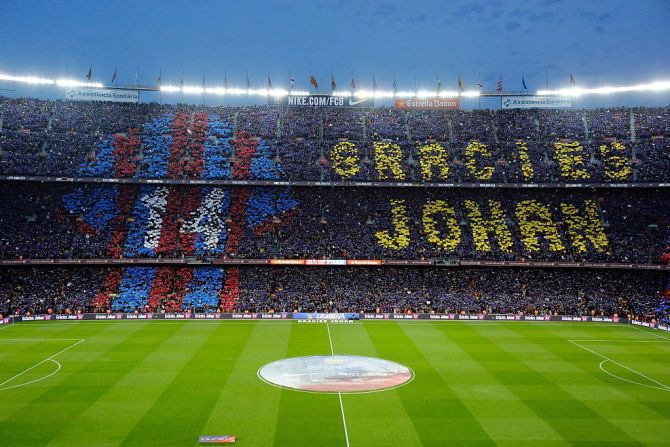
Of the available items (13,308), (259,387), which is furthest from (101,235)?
(259,387)

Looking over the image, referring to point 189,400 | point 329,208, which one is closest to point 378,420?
point 189,400

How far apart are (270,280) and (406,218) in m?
17.1

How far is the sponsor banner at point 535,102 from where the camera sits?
73062 millimetres

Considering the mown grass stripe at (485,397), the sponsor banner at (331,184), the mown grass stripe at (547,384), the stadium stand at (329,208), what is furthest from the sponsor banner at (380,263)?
the mown grass stripe at (485,397)

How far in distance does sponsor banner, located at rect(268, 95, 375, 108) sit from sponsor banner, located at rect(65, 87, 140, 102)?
2023 cm

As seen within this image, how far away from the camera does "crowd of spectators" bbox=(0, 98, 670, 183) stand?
61.3 metres

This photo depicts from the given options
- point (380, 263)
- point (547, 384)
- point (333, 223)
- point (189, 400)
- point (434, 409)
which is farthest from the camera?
point (333, 223)

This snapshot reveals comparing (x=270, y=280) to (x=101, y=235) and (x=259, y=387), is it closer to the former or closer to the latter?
(x=101, y=235)

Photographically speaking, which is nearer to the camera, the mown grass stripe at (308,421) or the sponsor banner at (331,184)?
the mown grass stripe at (308,421)

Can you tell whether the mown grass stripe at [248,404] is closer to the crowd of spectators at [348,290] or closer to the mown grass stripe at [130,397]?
the mown grass stripe at [130,397]

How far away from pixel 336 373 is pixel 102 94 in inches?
2266

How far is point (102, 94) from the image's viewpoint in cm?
7175

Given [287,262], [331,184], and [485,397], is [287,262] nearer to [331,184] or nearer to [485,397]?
[331,184]

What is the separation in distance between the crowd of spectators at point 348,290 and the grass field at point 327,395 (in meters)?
7.07
